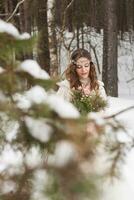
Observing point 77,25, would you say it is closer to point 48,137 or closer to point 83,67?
point 83,67

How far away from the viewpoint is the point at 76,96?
4.42 m

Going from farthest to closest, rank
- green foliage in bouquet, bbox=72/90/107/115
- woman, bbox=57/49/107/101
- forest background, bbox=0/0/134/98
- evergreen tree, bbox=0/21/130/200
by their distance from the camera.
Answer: forest background, bbox=0/0/134/98 < woman, bbox=57/49/107/101 < green foliage in bouquet, bbox=72/90/107/115 < evergreen tree, bbox=0/21/130/200

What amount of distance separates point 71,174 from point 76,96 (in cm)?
323

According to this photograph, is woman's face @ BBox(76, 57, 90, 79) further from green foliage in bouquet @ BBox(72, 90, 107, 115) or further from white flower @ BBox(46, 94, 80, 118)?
white flower @ BBox(46, 94, 80, 118)

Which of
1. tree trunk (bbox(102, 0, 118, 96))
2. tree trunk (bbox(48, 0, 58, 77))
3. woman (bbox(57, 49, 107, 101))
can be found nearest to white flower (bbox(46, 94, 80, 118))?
woman (bbox(57, 49, 107, 101))

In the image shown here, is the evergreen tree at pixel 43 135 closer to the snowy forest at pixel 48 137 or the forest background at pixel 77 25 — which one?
the snowy forest at pixel 48 137

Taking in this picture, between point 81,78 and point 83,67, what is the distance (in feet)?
0.33

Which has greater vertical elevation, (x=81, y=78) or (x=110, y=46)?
(x=81, y=78)

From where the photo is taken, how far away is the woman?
456cm

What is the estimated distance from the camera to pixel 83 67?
4633mm

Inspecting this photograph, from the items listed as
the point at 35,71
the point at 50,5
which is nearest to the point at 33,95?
the point at 35,71

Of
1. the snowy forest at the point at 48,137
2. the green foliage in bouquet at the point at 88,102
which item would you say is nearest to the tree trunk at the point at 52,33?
the green foliage in bouquet at the point at 88,102

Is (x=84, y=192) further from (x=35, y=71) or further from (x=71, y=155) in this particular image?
(x=35, y=71)

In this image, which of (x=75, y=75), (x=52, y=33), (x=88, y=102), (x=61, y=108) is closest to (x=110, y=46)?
(x=52, y=33)
